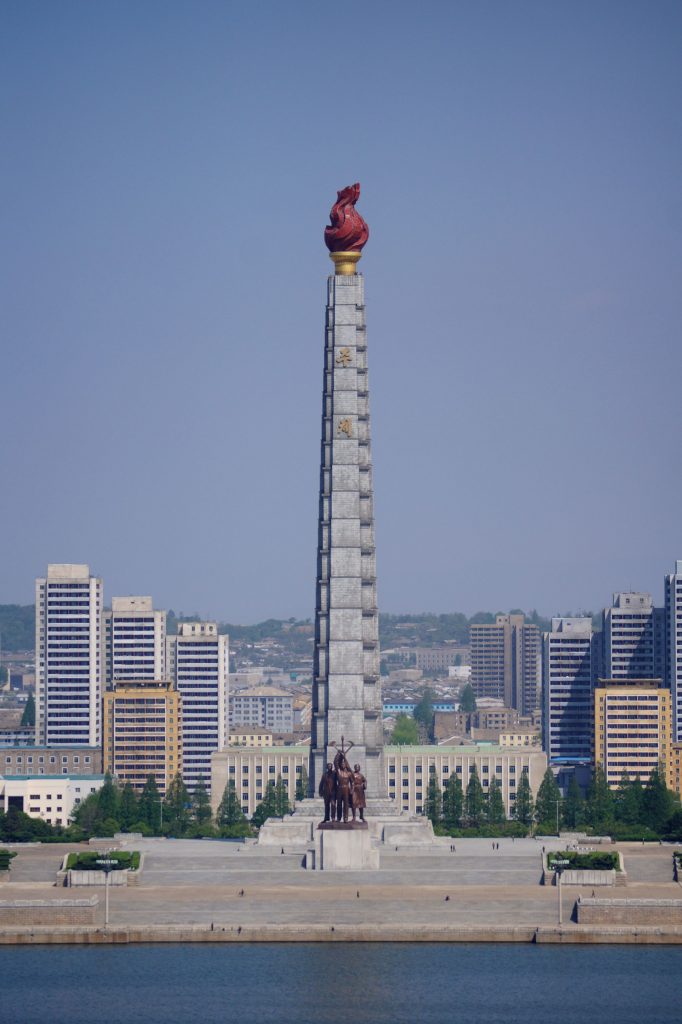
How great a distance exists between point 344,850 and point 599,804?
2918 cm

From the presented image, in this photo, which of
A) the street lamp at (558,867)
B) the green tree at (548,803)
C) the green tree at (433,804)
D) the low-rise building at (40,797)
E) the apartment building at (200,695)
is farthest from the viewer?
the apartment building at (200,695)

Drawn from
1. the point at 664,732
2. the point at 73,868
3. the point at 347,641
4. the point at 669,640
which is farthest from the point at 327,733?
the point at 669,640

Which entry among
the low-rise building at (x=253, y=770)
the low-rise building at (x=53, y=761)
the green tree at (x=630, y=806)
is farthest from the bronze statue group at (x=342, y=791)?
the low-rise building at (x=53, y=761)

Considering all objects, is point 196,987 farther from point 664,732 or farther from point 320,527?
point 664,732

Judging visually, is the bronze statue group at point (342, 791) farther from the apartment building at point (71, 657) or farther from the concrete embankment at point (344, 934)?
the apartment building at point (71, 657)

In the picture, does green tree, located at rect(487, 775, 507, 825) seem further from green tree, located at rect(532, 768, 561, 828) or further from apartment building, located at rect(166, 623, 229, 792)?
apartment building, located at rect(166, 623, 229, 792)

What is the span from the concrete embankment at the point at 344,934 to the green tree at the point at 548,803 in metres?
33.8

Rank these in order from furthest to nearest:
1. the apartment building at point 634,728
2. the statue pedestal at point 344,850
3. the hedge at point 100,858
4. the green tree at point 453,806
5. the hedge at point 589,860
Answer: the apartment building at point 634,728, the green tree at point 453,806, the statue pedestal at point 344,850, the hedge at point 100,858, the hedge at point 589,860

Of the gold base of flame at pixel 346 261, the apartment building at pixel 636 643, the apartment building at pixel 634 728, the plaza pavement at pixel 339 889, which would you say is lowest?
the plaza pavement at pixel 339 889

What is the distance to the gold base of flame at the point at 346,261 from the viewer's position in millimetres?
103938

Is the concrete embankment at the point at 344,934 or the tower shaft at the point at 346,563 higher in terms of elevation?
the tower shaft at the point at 346,563

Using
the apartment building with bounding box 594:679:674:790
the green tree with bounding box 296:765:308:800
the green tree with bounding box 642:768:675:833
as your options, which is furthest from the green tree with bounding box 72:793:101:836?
the apartment building with bounding box 594:679:674:790

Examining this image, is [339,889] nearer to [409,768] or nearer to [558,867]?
[558,867]

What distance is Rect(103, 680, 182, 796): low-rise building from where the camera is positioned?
6166 inches
